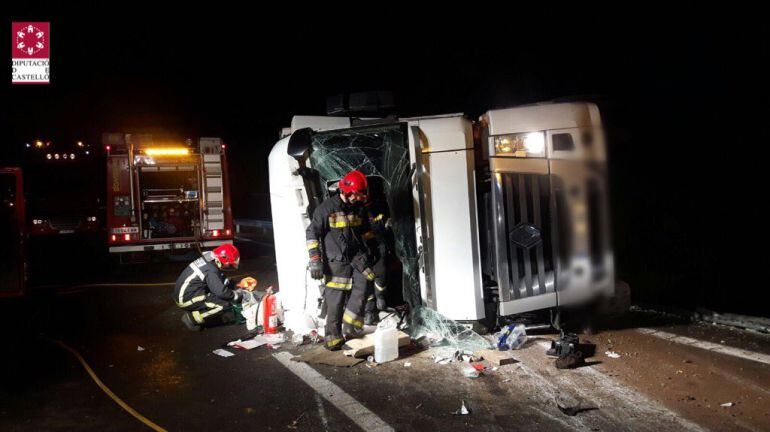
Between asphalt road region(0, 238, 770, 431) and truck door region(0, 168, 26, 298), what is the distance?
2.42 meters

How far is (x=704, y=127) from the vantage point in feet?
35.6

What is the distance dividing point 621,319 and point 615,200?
4.70ft

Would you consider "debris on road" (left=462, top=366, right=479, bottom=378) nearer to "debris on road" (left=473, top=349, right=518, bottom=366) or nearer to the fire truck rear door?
"debris on road" (left=473, top=349, right=518, bottom=366)

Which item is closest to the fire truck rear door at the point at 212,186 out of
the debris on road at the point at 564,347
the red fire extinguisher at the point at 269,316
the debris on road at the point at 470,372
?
the red fire extinguisher at the point at 269,316

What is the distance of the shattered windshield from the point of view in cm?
534

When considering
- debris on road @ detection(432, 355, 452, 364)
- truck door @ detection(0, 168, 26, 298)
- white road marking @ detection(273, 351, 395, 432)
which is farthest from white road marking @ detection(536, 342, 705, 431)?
truck door @ detection(0, 168, 26, 298)

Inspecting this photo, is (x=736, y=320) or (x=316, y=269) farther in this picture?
(x=736, y=320)

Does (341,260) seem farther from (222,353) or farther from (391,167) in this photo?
(222,353)

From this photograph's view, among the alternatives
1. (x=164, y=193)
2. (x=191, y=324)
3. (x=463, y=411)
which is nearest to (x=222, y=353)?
(x=191, y=324)

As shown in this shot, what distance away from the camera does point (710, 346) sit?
466cm

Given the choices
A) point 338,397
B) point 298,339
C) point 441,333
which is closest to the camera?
point 338,397

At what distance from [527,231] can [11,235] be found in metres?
7.66

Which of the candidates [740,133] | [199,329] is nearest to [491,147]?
[199,329]

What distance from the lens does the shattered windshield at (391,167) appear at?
5344 mm
